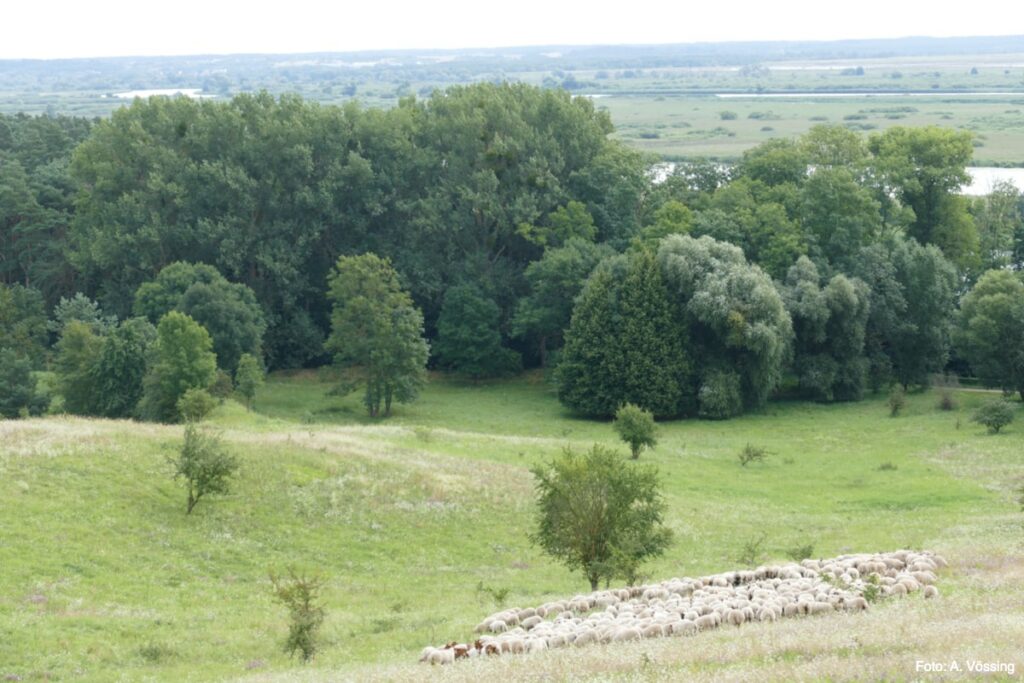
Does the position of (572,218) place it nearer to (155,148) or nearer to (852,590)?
(155,148)

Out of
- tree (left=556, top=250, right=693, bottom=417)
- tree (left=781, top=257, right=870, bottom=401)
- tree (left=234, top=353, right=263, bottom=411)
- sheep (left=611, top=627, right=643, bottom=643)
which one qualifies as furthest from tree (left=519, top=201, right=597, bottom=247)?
sheep (left=611, top=627, right=643, bottom=643)

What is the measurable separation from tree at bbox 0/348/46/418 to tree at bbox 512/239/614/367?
3341 cm

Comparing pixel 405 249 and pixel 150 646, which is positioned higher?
pixel 150 646

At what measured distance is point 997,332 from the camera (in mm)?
79375

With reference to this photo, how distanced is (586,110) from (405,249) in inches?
732

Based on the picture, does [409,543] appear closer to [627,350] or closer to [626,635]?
[626,635]

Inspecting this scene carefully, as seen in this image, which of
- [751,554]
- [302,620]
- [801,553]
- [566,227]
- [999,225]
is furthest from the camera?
[999,225]

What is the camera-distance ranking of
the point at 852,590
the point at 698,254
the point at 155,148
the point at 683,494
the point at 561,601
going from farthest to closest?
the point at 155,148, the point at 698,254, the point at 683,494, the point at 561,601, the point at 852,590

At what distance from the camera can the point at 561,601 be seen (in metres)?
32.0

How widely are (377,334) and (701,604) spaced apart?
55556 mm

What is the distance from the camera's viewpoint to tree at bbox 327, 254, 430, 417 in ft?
270

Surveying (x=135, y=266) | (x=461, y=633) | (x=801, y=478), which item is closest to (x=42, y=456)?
(x=461, y=633)

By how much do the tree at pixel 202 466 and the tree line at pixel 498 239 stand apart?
39.3 meters

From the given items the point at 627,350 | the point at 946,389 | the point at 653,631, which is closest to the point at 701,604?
the point at 653,631
